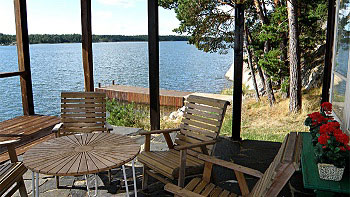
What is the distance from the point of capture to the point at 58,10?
20078 millimetres

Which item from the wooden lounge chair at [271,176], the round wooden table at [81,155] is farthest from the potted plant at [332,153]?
the round wooden table at [81,155]

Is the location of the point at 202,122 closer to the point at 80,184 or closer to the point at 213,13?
the point at 80,184

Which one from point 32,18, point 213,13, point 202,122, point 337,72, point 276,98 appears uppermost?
point 32,18

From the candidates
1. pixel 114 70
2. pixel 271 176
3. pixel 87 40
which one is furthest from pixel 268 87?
pixel 114 70

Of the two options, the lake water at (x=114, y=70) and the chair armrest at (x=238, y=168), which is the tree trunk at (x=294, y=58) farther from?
the chair armrest at (x=238, y=168)

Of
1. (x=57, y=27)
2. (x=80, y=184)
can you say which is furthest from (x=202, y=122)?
(x=57, y=27)

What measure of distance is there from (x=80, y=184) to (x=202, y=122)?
141 centimetres

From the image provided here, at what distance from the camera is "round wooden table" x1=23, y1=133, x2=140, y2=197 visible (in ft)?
6.31

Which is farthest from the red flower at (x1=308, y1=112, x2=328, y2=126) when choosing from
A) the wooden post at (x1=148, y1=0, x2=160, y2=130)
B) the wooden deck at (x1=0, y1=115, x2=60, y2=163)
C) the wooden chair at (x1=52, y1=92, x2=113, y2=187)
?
the wooden deck at (x1=0, y1=115, x2=60, y2=163)

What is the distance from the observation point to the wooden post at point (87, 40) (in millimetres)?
4438

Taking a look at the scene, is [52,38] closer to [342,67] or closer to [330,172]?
[342,67]

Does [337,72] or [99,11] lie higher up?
[99,11]

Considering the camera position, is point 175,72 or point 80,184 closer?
point 80,184

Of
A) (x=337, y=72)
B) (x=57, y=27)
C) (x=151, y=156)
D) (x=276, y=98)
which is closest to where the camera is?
(x=151, y=156)
